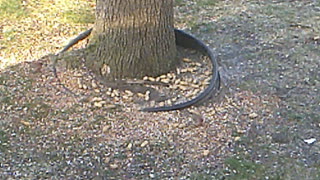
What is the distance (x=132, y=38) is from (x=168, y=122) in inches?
27.6

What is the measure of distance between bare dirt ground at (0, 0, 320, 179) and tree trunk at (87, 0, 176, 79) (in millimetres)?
192

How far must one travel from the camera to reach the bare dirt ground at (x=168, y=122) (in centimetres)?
304

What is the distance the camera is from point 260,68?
4.21 meters

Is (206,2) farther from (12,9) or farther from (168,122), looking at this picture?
(168,122)

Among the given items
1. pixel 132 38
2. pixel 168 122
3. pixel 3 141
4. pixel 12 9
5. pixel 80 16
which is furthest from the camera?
pixel 12 9

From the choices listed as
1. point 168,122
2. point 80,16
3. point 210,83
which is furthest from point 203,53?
point 80,16

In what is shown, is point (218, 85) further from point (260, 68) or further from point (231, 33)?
point (231, 33)

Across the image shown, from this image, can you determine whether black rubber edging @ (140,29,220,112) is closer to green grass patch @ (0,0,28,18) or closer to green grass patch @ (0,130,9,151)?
green grass patch @ (0,130,9,151)

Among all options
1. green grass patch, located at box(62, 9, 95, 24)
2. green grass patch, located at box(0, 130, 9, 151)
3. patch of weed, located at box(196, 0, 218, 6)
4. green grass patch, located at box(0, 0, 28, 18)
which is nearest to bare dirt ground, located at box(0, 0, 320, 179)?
green grass patch, located at box(0, 130, 9, 151)

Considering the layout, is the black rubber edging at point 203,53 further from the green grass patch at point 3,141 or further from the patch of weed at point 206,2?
the patch of weed at point 206,2

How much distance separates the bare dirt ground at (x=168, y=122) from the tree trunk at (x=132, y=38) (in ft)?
0.63

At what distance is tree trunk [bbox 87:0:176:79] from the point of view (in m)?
3.70

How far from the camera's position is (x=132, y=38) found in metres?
3.75

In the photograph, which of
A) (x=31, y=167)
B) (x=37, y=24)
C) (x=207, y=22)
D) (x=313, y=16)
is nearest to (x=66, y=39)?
(x=37, y=24)
